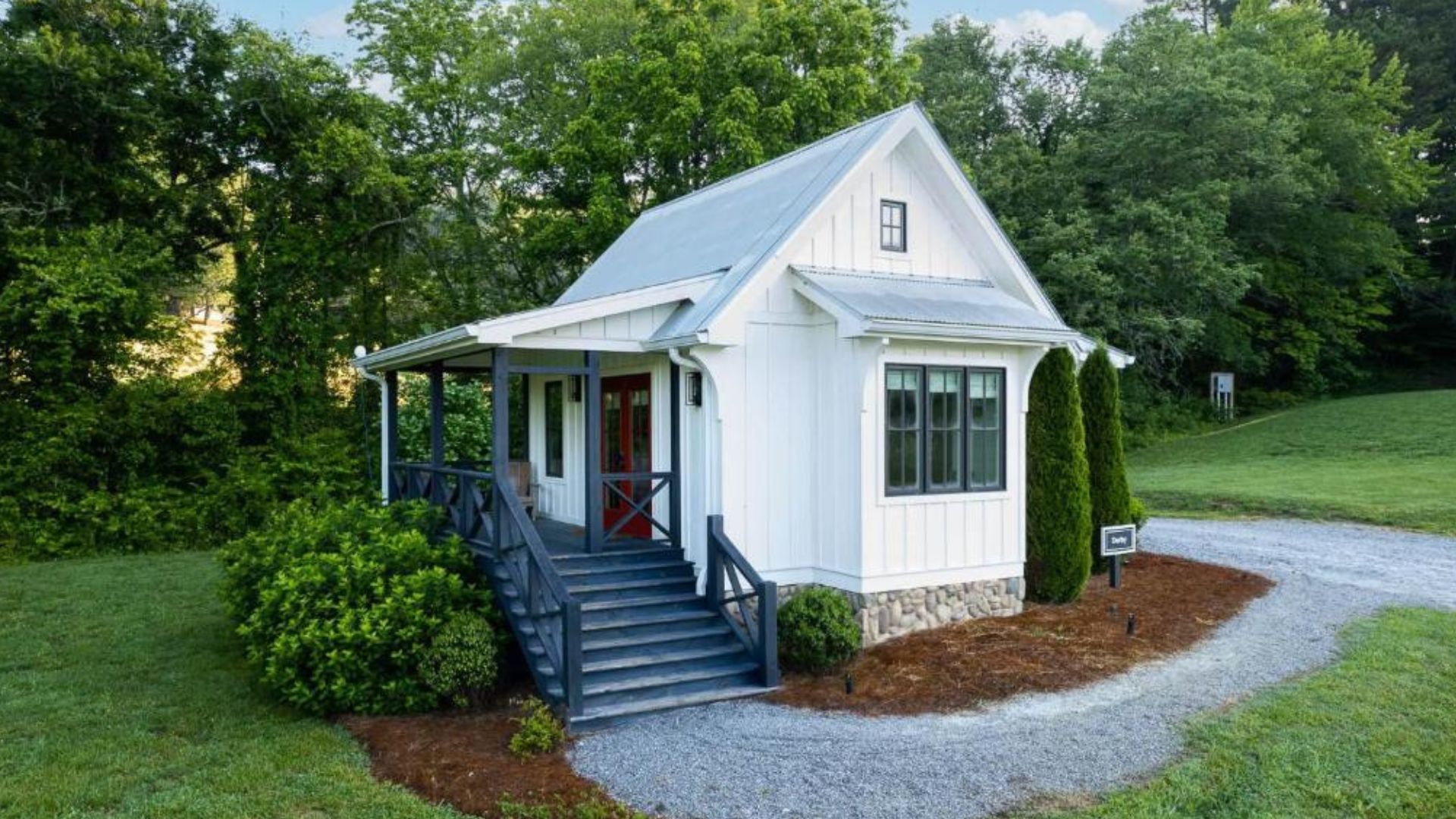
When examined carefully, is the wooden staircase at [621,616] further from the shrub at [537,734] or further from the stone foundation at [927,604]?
the stone foundation at [927,604]

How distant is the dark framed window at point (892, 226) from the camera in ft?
32.9

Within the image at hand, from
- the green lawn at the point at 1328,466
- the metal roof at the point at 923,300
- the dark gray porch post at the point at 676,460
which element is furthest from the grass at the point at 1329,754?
the green lawn at the point at 1328,466

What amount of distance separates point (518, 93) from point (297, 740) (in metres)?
22.7

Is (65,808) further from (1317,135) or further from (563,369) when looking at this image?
(1317,135)

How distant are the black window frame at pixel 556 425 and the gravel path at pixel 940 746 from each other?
4.92 m

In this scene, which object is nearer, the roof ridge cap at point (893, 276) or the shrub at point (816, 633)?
the shrub at point (816, 633)

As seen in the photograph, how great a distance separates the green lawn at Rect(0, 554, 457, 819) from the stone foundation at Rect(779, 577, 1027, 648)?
4.29 metres

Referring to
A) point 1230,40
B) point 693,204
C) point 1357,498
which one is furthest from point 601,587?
point 1230,40

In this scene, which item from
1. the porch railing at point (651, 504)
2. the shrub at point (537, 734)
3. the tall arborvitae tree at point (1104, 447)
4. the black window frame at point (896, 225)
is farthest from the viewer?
the tall arborvitae tree at point (1104, 447)

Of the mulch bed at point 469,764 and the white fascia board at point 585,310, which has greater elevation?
the white fascia board at point 585,310

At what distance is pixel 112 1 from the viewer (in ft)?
52.7

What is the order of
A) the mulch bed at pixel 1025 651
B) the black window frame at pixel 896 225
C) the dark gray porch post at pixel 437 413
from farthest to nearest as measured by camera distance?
the dark gray porch post at pixel 437 413, the black window frame at pixel 896 225, the mulch bed at pixel 1025 651

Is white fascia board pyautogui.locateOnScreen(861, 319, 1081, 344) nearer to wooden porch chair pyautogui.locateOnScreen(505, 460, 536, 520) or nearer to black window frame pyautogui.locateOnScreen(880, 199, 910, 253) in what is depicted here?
black window frame pyautogui.locateOnScreen(880, 199, 910, 253)

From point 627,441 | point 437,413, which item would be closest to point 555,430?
point 437,413
